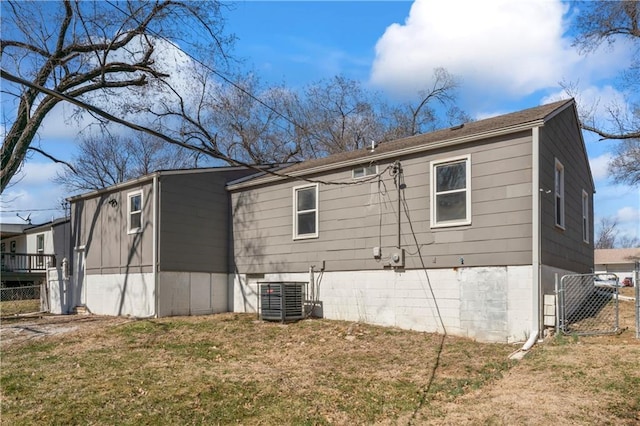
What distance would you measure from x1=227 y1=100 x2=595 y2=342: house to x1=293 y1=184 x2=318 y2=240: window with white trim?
3cm

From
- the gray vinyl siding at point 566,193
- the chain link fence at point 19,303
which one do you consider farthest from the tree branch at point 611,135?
the chain link fence at point 19,303

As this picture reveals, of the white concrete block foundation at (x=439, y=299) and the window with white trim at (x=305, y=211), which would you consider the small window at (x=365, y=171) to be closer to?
the window with white trim at (x=305, y=211)

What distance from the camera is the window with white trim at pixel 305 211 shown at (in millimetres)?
12812

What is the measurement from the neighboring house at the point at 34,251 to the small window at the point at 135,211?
1059 centimetres

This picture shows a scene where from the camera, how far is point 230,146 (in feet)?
90.2

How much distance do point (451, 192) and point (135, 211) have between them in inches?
343

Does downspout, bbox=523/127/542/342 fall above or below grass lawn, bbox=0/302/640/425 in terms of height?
above

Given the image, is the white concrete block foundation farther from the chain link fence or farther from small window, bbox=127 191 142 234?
the chain link fence

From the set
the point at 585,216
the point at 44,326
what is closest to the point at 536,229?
the point at 585,216

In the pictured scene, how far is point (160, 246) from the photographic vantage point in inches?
520

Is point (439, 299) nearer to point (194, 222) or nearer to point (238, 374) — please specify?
point (238, 374)

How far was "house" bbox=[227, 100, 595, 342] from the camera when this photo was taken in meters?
9.32

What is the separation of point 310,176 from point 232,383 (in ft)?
22.3

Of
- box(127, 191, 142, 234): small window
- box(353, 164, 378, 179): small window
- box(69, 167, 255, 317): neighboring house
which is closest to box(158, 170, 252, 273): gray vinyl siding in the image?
box(69, 167, 255, 317): neighboring house
